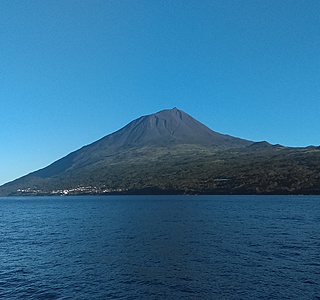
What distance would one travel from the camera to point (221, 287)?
3319 centimetres

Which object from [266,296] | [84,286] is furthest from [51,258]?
[266,296]

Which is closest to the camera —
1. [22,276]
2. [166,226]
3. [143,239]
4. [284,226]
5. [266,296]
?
[266,296]

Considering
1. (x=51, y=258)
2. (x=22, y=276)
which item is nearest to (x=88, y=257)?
(x=51, y=258)

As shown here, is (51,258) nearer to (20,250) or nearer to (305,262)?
(20,250)

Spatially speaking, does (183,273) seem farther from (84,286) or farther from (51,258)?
(51,258)

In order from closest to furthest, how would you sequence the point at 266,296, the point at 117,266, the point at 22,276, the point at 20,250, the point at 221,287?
the point at 266,296 → the point at 221,287 → the point at 22,276 → the point at 117,266 → the point at 20,250

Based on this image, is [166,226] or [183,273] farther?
[166,226]

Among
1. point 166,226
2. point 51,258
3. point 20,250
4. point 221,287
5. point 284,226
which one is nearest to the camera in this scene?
point 221,287

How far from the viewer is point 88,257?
156ft

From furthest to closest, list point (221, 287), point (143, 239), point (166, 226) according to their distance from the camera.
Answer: point (166, 226), point (143, 239), point (221, 287)

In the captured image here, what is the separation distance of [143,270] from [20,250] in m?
24.3

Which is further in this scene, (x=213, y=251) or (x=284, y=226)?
(x=284, y=226)

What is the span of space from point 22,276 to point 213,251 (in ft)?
86.5

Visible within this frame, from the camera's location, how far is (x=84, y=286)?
113 ft
